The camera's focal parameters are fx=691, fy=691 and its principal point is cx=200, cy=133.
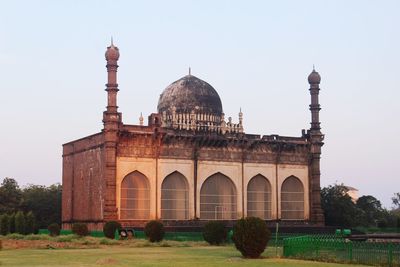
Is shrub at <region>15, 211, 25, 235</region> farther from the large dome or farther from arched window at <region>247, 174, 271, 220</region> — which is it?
arched window at <region>247, 174, 271, 220</region>

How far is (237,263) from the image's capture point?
65.6 ft

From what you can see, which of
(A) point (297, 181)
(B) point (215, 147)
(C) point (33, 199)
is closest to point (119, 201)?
(B) point (215, 147)

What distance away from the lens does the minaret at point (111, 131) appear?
123ft

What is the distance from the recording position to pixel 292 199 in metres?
44.1

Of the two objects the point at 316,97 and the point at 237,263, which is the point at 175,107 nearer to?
the point at 316,97

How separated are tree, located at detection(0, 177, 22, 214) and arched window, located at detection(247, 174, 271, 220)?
18.8m

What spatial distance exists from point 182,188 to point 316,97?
10.8 meters

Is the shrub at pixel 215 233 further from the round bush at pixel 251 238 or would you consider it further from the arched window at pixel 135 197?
the arched window at pixel 135 197

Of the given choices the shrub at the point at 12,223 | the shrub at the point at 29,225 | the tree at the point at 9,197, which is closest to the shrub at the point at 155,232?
the shrub at the point at 29,225

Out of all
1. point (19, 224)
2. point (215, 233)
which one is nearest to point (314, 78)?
point (215, 233)

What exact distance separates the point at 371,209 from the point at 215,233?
33.7 meters

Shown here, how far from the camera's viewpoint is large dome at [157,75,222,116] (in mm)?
43250

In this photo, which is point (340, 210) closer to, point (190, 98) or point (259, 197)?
point (259, 197)

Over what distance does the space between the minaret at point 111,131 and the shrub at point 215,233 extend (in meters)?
7.76
